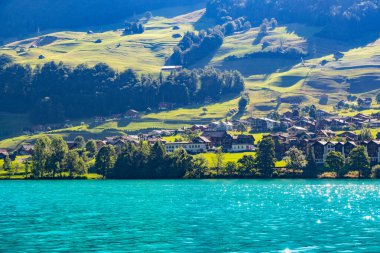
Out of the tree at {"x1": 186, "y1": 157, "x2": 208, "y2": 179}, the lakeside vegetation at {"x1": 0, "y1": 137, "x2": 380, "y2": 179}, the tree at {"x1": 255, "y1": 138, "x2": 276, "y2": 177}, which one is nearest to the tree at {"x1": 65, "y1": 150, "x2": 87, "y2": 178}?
the lakeside vegetation at {"x1": 0, "y1": 137, "x2": 380, "y2": 179}

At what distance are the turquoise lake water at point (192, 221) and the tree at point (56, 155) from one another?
58010 mm

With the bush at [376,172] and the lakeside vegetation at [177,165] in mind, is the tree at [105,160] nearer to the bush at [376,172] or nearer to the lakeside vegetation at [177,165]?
the lakeside vegetation at [177,165]

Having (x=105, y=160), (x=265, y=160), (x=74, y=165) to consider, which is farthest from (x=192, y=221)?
(x=74, y=165)

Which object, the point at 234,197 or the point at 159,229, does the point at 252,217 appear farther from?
the point at 234,197

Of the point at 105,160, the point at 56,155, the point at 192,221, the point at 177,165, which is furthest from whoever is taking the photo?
the point at 56,155

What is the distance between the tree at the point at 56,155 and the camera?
180 m

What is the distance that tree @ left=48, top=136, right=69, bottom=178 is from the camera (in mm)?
180337

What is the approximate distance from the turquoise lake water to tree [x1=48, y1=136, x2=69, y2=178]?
190 ft

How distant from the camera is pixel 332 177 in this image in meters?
167

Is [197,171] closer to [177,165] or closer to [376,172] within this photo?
[177,165]

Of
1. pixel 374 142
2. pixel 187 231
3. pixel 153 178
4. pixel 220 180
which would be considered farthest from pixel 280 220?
pixel 374 142

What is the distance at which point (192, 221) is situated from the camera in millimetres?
75875

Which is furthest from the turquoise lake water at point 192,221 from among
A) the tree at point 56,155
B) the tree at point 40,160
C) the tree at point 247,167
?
the tree at point 56,155

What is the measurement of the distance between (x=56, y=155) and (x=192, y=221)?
11130 centimetres
